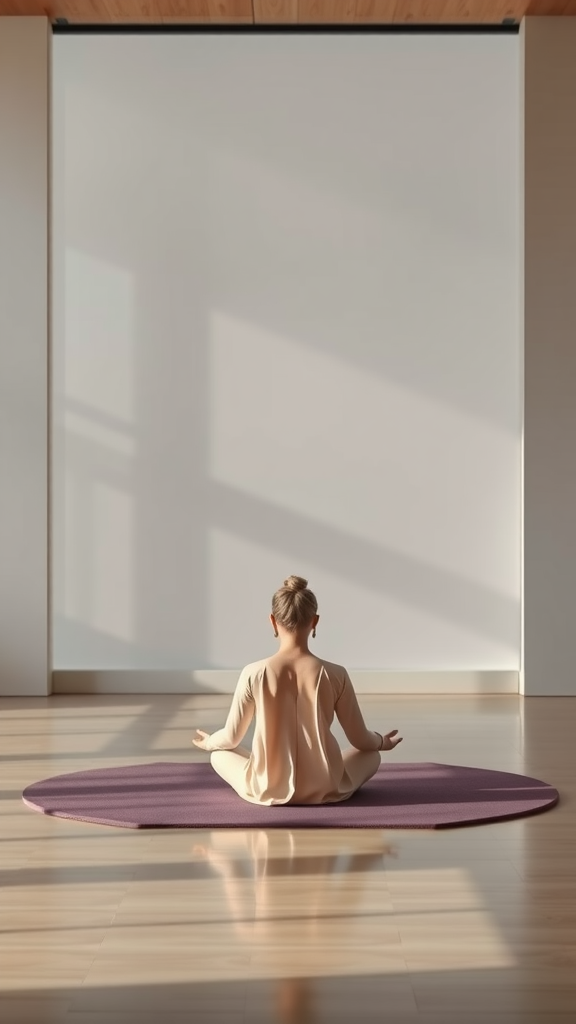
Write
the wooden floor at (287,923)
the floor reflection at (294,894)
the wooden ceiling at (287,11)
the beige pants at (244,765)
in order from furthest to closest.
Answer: the wooden ceiling at (287,11), the beige pants at (244,765), the floor reflection at (294,894), the wooden floor at (287,923)

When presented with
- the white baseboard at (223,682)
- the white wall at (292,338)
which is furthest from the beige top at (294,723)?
the white wall at (292,338)

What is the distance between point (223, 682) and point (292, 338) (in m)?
1.90

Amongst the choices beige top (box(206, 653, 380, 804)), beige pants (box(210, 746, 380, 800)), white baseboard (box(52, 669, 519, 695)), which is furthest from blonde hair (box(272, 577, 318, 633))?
white baseboard (box(52, 669, 519, 695))

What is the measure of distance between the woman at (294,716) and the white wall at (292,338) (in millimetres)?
2817

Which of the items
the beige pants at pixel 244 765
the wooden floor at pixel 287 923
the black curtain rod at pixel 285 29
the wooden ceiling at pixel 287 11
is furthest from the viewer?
the black curtain rod at pixel 285 29

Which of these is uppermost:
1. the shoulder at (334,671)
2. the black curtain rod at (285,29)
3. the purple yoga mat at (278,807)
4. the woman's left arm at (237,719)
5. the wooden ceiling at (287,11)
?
the wooden ceiling at (287,11)

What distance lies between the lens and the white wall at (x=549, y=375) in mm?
6828

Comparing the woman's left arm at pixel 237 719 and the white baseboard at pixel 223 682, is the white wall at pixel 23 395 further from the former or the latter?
the woman's left arm at pixel 237 719

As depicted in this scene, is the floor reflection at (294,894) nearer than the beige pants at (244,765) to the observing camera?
Yes

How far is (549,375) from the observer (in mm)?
6844

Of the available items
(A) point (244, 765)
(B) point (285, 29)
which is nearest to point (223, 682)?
(A) point (244, 765)

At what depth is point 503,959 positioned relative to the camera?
266 centimetres

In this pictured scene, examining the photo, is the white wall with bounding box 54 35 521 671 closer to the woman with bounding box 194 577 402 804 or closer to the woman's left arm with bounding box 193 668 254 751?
the woman's left arm with bounding box 193 668 254 751

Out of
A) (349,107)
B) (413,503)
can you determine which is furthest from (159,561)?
(349,107)
